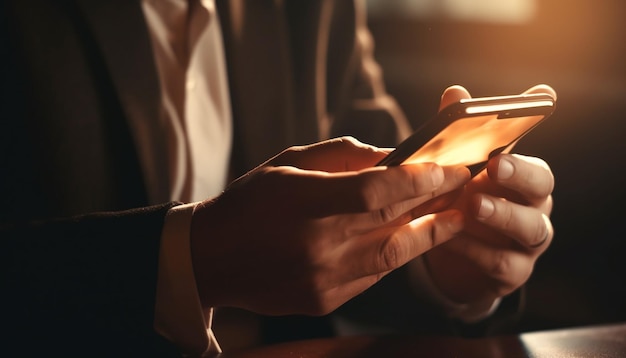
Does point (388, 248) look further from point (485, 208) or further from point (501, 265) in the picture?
point (501, 265)

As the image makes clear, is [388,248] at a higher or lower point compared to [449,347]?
higher

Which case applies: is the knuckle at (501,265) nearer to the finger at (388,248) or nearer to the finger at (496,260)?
the finger at (496,260)

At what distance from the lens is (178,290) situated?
56 cm

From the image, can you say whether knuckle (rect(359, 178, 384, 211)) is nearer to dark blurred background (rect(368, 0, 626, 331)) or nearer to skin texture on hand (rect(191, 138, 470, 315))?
skin texture on hand (rect(191, 138, 470, 315))

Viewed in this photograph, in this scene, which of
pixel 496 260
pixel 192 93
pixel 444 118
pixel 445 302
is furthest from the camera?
pixel 192 93

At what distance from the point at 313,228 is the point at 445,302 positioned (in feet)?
1.31

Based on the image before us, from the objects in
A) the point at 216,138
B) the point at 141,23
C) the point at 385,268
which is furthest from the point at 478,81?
the point at 385,268

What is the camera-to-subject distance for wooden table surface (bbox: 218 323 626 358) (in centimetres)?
58

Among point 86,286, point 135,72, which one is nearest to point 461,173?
point 86,286

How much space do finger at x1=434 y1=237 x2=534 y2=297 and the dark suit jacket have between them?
1.02 feet

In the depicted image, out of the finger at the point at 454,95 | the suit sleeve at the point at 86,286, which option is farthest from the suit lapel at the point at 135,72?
the finger at the point at 454,95

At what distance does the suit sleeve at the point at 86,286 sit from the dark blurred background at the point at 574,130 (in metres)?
1.05

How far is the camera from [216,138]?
107 cm

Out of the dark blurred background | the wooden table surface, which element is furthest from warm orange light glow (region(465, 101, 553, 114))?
the dark blurred background
